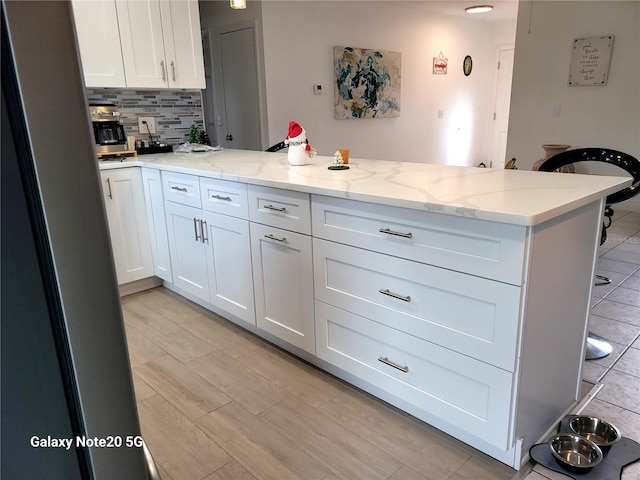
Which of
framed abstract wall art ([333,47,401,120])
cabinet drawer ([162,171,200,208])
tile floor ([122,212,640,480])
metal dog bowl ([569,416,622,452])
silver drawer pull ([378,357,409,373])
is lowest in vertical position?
tile floor ([122,212,640,480])

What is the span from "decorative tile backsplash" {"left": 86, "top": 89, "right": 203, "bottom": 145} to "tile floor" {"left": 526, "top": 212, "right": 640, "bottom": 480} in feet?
11.1

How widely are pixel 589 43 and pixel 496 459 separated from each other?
4803mm

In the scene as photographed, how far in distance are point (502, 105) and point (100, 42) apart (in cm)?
695

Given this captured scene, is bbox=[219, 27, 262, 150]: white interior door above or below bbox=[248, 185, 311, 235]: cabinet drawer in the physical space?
above

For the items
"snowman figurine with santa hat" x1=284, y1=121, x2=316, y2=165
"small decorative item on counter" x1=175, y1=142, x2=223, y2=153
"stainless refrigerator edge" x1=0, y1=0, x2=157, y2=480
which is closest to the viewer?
"stainless refrigerator edge" x1=0, y1=0, x2=157, y2=480

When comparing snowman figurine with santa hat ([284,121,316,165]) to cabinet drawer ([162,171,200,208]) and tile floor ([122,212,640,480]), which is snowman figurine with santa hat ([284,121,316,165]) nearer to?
cabinet drawer ([162,171,200,208])

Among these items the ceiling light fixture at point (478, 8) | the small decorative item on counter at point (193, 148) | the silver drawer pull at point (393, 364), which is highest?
the ceiling light fixture at point (478, 8)

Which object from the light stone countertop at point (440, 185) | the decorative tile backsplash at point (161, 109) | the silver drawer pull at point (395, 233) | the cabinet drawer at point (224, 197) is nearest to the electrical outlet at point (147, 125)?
the decorative tile backsplash at point (161, 109)

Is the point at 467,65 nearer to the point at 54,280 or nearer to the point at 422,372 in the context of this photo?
the point at 422,372

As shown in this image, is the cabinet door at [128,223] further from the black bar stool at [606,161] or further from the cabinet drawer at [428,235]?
the black bar stool at [606,161]

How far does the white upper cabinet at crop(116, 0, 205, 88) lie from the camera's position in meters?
3.21

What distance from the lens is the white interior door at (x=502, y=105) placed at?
308 inches

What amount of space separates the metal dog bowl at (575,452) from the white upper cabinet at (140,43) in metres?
3.30

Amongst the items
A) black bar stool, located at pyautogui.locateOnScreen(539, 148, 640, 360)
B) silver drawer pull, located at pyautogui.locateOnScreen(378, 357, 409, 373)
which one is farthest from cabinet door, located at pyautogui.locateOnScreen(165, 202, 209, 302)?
black bar stool, located at pyautogui.locateOnScreen(539, 148, 640, 360)
